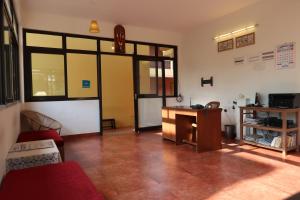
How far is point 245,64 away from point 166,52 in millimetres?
2755

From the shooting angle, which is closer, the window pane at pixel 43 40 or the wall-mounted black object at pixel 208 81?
the window pane at pixel 43 40

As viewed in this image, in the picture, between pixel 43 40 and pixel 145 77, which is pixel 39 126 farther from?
pixel 145 77

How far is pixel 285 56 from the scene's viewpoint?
434cm

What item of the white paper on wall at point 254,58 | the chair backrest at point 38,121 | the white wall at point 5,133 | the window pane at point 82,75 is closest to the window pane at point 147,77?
the window pane at point 82,75

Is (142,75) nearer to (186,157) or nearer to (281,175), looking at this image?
(186,157)

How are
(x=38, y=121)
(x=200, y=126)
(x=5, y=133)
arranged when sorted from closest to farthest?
(x=5, y=133), (x=200, y=126), (x=38, y=121)

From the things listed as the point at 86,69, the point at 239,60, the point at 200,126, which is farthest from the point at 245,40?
the point at 86,69

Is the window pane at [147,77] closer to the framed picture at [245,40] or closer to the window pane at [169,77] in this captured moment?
the window pane at [169,77]

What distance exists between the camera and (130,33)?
6367 millimetres

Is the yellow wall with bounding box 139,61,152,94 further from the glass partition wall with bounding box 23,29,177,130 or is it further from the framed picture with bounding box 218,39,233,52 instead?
the framed picture with bounding box 218,39,233,52

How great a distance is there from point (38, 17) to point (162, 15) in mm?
3024

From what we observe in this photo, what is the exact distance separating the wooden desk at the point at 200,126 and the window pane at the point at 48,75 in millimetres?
2933

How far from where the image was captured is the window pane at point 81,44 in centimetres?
558

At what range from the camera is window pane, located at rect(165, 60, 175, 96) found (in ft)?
23.5
